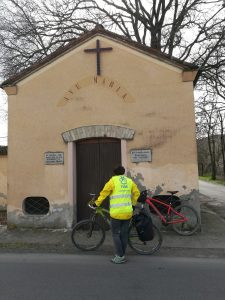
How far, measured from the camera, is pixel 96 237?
7.20m

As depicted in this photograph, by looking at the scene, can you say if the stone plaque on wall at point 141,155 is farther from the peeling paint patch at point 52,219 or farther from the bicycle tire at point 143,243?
the bicycle tire at point 143,243

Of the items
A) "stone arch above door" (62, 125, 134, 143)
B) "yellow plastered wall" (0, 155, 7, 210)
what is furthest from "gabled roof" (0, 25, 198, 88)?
"yellow plastered wall" (0, 155, 7, 210)

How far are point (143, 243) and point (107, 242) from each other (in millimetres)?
1117

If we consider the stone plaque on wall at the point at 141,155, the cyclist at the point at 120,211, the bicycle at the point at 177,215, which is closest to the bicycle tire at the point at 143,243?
the cyclist at the point at 120,211

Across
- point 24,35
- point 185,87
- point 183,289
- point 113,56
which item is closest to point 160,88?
point 185,87

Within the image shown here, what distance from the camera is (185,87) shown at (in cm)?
891

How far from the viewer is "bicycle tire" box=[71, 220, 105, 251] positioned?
23.3 ft

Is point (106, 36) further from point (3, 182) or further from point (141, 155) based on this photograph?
point (3, 182)

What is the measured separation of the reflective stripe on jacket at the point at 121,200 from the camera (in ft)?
20.6

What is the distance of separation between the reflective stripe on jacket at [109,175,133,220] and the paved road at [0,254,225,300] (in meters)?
0.86

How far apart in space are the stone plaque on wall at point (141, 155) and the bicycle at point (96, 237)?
83.9 inches

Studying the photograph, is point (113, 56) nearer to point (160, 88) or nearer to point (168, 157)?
point (160, 88)

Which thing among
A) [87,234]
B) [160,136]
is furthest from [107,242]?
[160,136]

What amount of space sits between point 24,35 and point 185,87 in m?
8.74
